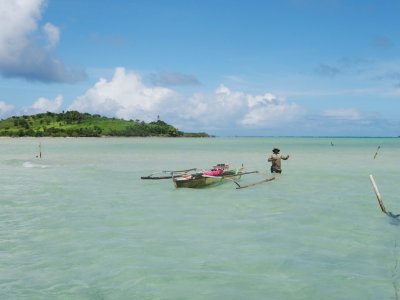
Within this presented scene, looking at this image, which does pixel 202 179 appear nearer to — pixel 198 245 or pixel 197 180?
pixel 197 180

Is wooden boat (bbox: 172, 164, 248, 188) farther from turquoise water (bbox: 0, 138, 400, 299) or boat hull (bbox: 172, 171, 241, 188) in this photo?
turquoise water (bbox: 0, 138, 400, 299)

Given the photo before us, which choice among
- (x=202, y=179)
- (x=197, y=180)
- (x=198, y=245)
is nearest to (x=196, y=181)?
(x=197, y=180)

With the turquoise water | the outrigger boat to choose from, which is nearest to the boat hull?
the outrigger boat

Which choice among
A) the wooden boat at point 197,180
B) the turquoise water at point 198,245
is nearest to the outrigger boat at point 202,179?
the wooden boat at point 197,180

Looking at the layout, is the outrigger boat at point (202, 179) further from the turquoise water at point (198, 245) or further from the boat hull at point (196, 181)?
the turquoise water at point (198, 245)

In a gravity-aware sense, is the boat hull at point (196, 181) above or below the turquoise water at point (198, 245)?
above

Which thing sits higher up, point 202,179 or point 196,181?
A: point 202,179

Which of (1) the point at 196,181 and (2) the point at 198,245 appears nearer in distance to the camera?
(2) the point at 198,245

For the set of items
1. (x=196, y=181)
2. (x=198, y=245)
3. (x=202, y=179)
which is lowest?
(x=198, y=245)

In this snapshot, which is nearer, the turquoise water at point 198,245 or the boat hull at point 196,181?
the turquoise water at point 198,245

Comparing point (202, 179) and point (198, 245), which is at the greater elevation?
point (202, 179)

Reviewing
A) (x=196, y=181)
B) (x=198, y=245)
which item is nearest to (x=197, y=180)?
(x=196, y=181)

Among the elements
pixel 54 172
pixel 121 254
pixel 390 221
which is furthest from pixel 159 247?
pixel 54 172

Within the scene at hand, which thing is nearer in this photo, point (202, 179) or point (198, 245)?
point (198, 245)
